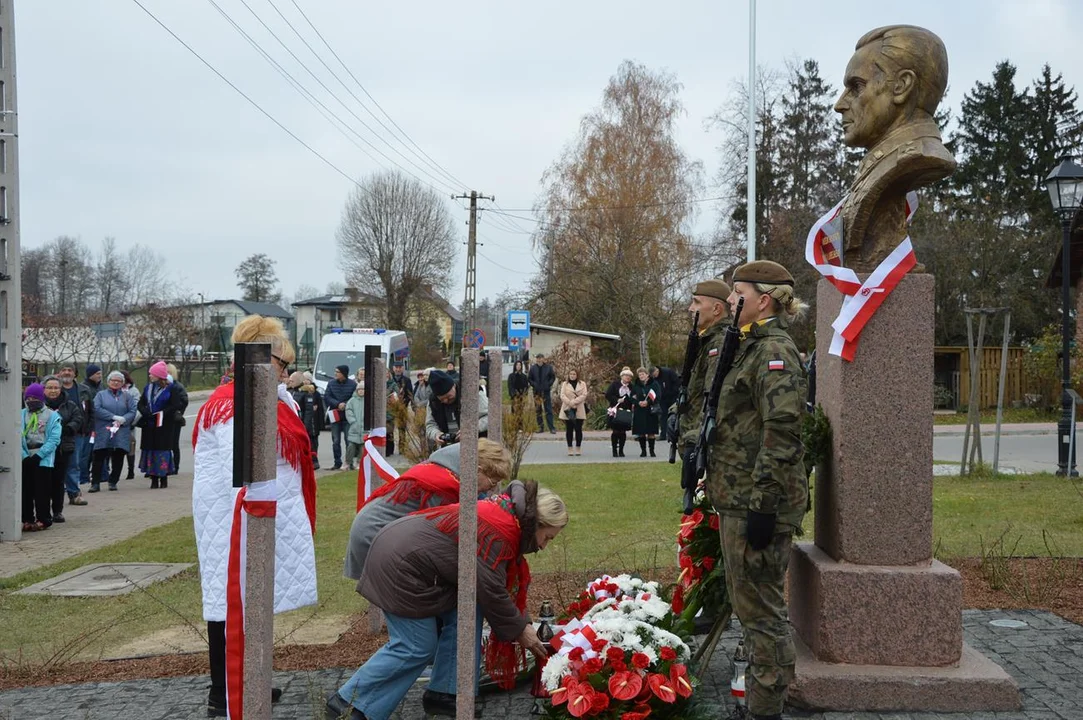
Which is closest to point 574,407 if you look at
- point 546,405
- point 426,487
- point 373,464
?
point 546,405

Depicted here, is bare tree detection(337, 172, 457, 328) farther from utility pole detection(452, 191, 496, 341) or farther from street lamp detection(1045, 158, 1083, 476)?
street lamp detection(1045, 158, 1083, 476)

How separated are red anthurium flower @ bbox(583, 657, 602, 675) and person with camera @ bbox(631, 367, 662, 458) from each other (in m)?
14.2

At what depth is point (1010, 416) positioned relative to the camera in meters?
29.1

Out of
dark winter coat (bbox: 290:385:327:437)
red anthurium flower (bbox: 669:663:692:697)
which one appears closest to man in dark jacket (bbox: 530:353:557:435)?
dark winter coat (bbox: 290:385:327:437)

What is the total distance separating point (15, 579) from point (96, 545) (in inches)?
74.2

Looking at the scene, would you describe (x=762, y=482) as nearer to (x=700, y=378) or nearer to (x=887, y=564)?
(x=887, y=564)

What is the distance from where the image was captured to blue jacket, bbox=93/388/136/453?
15.4m

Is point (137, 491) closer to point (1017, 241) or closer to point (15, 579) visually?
point (15, 579)

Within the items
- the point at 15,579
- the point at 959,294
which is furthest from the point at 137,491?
the point at 959,294

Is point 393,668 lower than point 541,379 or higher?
lower

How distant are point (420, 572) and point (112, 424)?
40.2 feet

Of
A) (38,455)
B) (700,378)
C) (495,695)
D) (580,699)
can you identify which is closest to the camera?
(580,699)

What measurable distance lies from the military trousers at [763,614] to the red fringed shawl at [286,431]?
222 centimetres

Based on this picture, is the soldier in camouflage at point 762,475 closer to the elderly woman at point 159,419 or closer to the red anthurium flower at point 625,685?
the red anthurium flower at point 625,685
